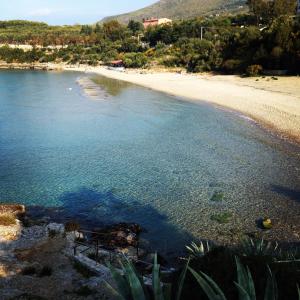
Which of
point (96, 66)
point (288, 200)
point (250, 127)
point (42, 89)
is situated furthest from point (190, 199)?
point (96, 66)

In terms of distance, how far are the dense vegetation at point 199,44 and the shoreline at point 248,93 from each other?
5.09 meters

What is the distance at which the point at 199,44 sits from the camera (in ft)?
321

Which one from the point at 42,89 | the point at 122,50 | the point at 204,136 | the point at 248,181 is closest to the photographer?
the point at 248,181

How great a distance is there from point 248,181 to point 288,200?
10.8ft

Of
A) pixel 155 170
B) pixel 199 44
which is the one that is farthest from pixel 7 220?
pixel 199 44

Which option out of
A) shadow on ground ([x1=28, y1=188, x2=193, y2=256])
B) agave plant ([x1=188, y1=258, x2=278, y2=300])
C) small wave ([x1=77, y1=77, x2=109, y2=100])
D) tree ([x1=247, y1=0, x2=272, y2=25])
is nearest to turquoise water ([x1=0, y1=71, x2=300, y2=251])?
shadow on ground ([x1=28, y1=188, x2=193, y2=256])

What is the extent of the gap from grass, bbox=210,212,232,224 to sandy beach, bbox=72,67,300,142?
13.9 m

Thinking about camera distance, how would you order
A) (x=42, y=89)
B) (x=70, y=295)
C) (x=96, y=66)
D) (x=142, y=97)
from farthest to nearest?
1. (x=96, y=66)
2. (x=42, y=89)
3. (x=142, y=97)
4. (x=70, y=295)

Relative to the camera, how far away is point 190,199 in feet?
67.1

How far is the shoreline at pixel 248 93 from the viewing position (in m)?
35.4

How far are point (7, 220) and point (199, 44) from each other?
288 ft

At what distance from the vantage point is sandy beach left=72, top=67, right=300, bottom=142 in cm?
3569

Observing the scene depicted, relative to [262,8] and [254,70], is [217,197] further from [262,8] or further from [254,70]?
[262,8]

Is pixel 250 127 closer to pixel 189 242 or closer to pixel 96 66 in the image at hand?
pixel 189 242
